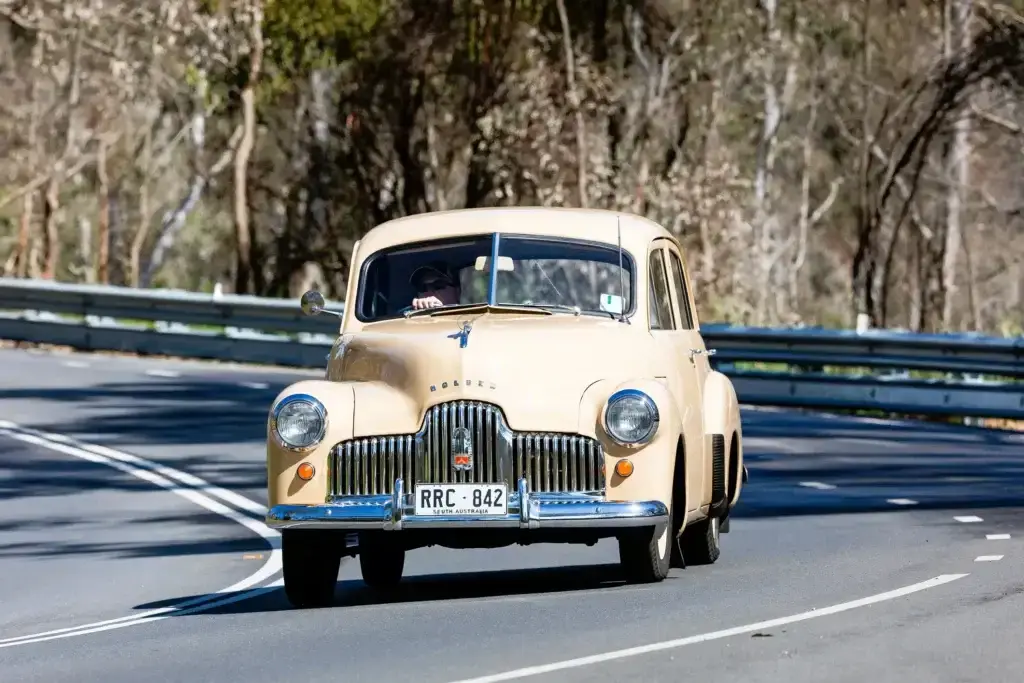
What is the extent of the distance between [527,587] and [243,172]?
37.4 metres

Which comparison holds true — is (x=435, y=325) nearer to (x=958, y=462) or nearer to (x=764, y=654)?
(x=764, y=654)

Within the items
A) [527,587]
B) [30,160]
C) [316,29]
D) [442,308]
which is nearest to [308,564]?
[527,587]

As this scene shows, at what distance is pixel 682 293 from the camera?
12.9 m

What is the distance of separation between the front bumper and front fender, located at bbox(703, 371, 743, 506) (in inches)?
62.7

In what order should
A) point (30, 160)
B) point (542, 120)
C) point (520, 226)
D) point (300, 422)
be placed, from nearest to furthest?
point (300, 422) → point (520, 226) → point (542, 120) → point (30, 160)

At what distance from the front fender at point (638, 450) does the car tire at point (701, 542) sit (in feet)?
4.82

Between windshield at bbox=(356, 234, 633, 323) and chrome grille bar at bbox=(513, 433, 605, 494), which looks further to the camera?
windshield at bbox=(356, 234, 633, 323)

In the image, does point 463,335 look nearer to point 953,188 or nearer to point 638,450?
Result: point 638,450

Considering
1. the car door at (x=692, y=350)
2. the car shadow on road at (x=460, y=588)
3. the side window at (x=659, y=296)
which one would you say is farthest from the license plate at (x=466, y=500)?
the side window at (x=659, y=296)

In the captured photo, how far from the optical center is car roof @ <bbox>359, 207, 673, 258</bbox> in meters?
12.0

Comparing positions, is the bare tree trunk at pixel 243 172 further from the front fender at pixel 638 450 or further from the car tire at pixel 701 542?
the front fender at pixel 638 450

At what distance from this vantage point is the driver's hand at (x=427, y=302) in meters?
11.9

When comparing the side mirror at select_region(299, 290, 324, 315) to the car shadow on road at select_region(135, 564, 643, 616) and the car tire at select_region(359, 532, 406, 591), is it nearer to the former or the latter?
the car tire at select_region(359, 532, 406, 591)

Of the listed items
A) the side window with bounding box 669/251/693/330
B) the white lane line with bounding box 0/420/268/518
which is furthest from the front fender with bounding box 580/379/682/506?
the white lane line with bounding box 0/420/268/518
